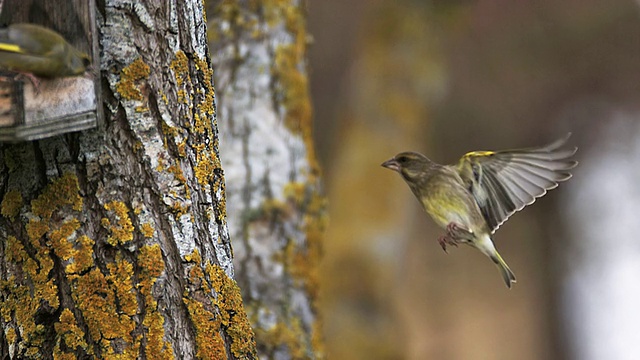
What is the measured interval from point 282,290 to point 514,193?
134cm

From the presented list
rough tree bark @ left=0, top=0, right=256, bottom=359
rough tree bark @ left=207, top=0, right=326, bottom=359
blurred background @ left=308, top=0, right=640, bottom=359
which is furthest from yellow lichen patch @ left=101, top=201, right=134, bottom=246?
blurred background @ left=308, top=0, right=640, bottom=359

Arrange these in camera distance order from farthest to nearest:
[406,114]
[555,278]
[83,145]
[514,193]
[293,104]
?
[555,278] < [406,114] < [293,104] < [514,193] < [83,145]

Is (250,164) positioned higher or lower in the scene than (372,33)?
lower

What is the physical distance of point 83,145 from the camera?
232 centimetres

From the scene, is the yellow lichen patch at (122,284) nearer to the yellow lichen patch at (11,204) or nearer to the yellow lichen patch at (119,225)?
the yellow lichen patch at (119,225)

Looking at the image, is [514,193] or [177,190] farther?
[514,193]

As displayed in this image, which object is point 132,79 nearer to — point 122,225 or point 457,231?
point 122,225

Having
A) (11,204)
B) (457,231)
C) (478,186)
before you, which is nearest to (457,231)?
(457,231)

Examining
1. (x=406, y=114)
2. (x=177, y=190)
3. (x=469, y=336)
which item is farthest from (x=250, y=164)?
(x=469, y=336)

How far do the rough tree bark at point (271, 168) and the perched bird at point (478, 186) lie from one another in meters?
1.04

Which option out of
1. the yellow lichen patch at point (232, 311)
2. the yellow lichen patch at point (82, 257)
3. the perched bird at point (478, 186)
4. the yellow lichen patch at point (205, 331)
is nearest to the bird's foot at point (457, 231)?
the perched bird at point (478, 186)

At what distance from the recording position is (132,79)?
236 centimetres

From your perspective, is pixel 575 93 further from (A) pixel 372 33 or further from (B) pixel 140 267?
(B) pixel 140 267

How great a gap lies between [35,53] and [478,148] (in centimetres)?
854
